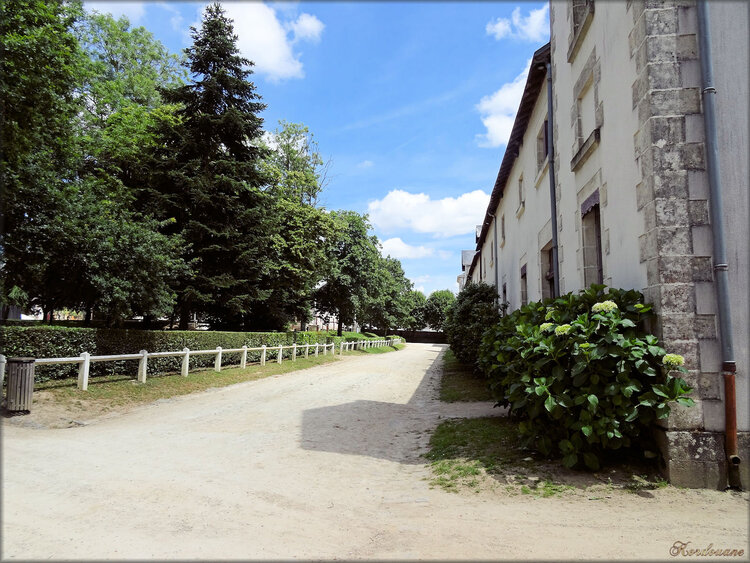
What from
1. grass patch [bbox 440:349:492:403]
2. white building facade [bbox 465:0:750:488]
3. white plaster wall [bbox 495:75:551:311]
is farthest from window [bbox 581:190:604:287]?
grass patch [bbox 440:349:492:403]

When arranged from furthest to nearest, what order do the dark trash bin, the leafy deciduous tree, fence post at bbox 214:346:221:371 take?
the leafy deciduous tree < fence post at bbox 214:346:221:371 < the dark trash bin

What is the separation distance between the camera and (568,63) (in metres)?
8.09

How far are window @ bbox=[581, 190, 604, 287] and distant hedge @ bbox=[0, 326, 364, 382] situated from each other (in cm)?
1096

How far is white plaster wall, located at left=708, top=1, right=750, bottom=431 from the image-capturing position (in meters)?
4.46

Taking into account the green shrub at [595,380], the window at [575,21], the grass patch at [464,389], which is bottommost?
the grass patch at [464,389]

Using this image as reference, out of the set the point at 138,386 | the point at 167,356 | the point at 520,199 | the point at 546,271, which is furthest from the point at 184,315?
the point at 546,271

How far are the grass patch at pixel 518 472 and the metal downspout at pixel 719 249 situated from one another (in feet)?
2.52

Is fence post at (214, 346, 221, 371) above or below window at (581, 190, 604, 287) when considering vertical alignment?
below

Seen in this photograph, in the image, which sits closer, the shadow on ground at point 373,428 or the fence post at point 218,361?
the shadow on ground at point 373,428

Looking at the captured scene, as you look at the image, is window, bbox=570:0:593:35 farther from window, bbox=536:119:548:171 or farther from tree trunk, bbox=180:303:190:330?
tree trunk, bbox=180:303:190:330

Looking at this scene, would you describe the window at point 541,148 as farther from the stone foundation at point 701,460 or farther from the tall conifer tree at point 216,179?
the tall conifer tree at point 216,179

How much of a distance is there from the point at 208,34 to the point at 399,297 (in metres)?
46.0

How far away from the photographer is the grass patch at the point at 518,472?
4.52 meters

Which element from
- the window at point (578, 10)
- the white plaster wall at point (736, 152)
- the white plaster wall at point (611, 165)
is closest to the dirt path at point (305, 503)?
the white plaster wall at point (736, 152)
